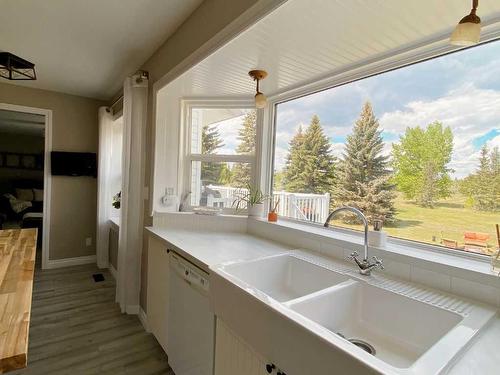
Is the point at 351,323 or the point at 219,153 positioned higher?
the point at 219,153

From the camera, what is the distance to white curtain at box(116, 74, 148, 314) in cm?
250

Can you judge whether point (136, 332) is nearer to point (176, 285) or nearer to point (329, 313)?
point (176, 285)

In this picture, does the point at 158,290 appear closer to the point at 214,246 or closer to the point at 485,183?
the point at 214,246

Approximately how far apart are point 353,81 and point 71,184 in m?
3.86

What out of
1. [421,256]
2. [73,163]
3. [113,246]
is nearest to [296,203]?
[421,256]

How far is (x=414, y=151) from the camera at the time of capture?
154cm

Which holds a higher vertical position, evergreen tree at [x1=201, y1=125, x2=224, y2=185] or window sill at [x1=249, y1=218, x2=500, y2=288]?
evergreen tree at [x1=201, y1=125, x2=224, y2=185]

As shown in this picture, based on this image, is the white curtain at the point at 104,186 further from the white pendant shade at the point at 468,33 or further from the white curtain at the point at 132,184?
the white pendant shade at the point at 468,33

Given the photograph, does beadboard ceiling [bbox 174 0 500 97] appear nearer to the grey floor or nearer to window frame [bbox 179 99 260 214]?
window frame [bbox 179 99 260 214]

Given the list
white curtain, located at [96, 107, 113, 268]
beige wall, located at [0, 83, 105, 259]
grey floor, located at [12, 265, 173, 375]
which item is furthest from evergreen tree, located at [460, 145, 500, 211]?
beige wall, located at [0, 83, 105, 259]

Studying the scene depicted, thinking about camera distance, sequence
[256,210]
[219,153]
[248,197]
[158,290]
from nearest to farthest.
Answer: [158,290] < [256,210] < [248,197] < [219,153]

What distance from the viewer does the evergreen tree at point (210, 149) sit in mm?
2605

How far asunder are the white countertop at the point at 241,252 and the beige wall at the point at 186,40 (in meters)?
0.68

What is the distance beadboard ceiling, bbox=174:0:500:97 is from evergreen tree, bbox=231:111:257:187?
0.46 metres
